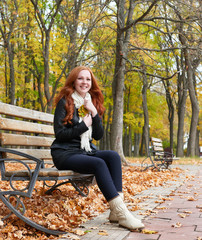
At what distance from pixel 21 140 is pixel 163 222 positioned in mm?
1895

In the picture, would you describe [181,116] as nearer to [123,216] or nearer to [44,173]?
[123,216]

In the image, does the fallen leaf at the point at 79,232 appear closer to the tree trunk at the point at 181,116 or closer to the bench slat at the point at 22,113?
the bench slat at the point at 22,113

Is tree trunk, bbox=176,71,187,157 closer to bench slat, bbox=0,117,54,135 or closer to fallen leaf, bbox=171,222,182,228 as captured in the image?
bench slat, bbox=0,117,54,135

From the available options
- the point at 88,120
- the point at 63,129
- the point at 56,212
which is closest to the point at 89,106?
the point at 88,120

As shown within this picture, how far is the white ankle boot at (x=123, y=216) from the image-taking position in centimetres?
328

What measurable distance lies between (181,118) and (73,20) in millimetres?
10995

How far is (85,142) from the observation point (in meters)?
3.89

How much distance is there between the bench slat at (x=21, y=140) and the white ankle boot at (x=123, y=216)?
1.34 m

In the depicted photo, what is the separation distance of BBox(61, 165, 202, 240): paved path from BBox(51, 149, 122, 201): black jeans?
362 millimetres

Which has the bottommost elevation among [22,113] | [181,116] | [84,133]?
[84,133]

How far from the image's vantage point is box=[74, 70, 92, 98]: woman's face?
160 inches

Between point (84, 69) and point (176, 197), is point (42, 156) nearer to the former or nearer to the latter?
point (84, 69)

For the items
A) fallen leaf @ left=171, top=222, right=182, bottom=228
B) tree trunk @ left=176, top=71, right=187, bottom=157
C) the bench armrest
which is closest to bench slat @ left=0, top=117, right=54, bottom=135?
the bench armrest

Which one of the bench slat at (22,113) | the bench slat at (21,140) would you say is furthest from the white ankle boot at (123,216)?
the bench slat at (22,113)
